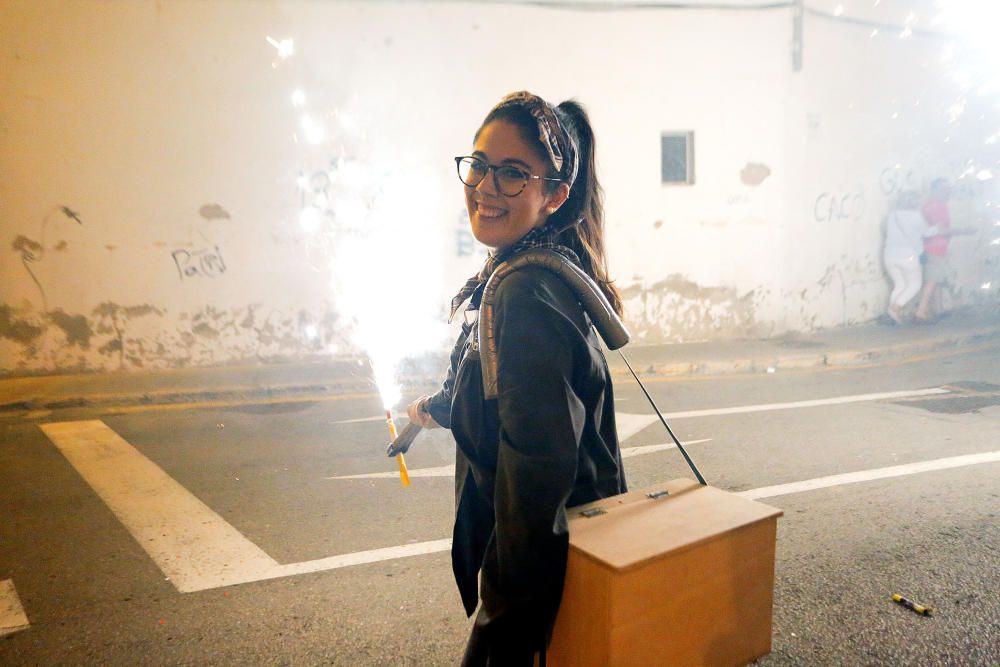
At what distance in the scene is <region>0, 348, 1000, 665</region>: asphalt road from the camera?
124 inches

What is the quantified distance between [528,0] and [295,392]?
5.79 meters

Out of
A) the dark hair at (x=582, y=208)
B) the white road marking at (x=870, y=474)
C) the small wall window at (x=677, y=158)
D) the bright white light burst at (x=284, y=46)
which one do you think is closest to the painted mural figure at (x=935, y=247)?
the small wall window at (x=677, y=158)

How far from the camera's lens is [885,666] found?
292 cm

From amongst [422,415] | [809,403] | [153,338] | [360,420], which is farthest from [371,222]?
[422,415]

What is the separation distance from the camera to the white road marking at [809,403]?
7.18 metres

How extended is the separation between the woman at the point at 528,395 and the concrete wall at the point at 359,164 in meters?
7.73

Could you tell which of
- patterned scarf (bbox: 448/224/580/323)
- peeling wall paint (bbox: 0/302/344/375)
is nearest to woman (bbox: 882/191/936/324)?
peeling wall paint (bbox: 0/302/344/375)

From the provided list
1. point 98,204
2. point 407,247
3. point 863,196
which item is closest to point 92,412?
point 98,204

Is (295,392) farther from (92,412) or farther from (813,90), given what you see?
(813,90)

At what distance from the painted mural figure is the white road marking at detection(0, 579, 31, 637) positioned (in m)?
12.7

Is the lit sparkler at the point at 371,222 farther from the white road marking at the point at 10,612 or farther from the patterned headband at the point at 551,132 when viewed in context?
the patterned headband at the point at 551,132

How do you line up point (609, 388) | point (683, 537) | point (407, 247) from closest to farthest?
point (683, 537), point (609, 388), point (407, 247)

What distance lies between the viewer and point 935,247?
40.9 feet

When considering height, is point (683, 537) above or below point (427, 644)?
above
